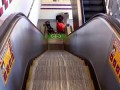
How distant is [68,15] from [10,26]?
41.7ft

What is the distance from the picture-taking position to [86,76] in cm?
307

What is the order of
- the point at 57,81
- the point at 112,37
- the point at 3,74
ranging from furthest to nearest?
the point at 57,81
the point at 112,37
the point at 3,74

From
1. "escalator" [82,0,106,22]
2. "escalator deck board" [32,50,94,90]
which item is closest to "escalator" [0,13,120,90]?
"escalator deck board" [32,50,94,90]

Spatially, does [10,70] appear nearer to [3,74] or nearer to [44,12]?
[3,74]

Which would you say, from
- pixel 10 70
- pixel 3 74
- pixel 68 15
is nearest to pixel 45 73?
pixel 10 70

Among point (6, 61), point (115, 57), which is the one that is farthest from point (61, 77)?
point (6, 61)

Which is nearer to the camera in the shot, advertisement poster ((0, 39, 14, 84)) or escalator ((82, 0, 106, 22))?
advertisement poster ((0, 39, 14, 84))

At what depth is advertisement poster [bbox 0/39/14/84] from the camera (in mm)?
1890

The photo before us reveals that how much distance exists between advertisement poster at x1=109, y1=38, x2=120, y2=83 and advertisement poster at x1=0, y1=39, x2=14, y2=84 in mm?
1016

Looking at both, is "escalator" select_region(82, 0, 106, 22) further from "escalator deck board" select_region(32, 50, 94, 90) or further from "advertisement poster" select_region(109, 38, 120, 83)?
"advertisement poster" select_region(109, 38, 120, 83)

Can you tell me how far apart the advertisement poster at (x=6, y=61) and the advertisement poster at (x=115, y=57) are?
102 centimetres

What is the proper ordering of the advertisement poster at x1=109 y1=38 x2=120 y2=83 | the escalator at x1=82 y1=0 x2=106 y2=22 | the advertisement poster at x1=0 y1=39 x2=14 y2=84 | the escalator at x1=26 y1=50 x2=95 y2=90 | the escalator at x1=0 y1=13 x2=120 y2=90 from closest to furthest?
1. the advertisement poster at x1=0 y1=39 x2=14 y2=84
2. the escalator at x1=0 y1=13 x2=120 y2=90
3. the advertisement poster at x1=109 y1=38 x2=120 y2=83
4. the escalator at x1=26 y1=50 x2=95 y2=90
5. the escalator at x1=82 y1=0 x2=106 y2=22

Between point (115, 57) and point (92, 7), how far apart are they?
714cm

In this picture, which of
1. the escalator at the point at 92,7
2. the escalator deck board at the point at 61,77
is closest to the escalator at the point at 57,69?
the escalator deck board at the point at 61,77
